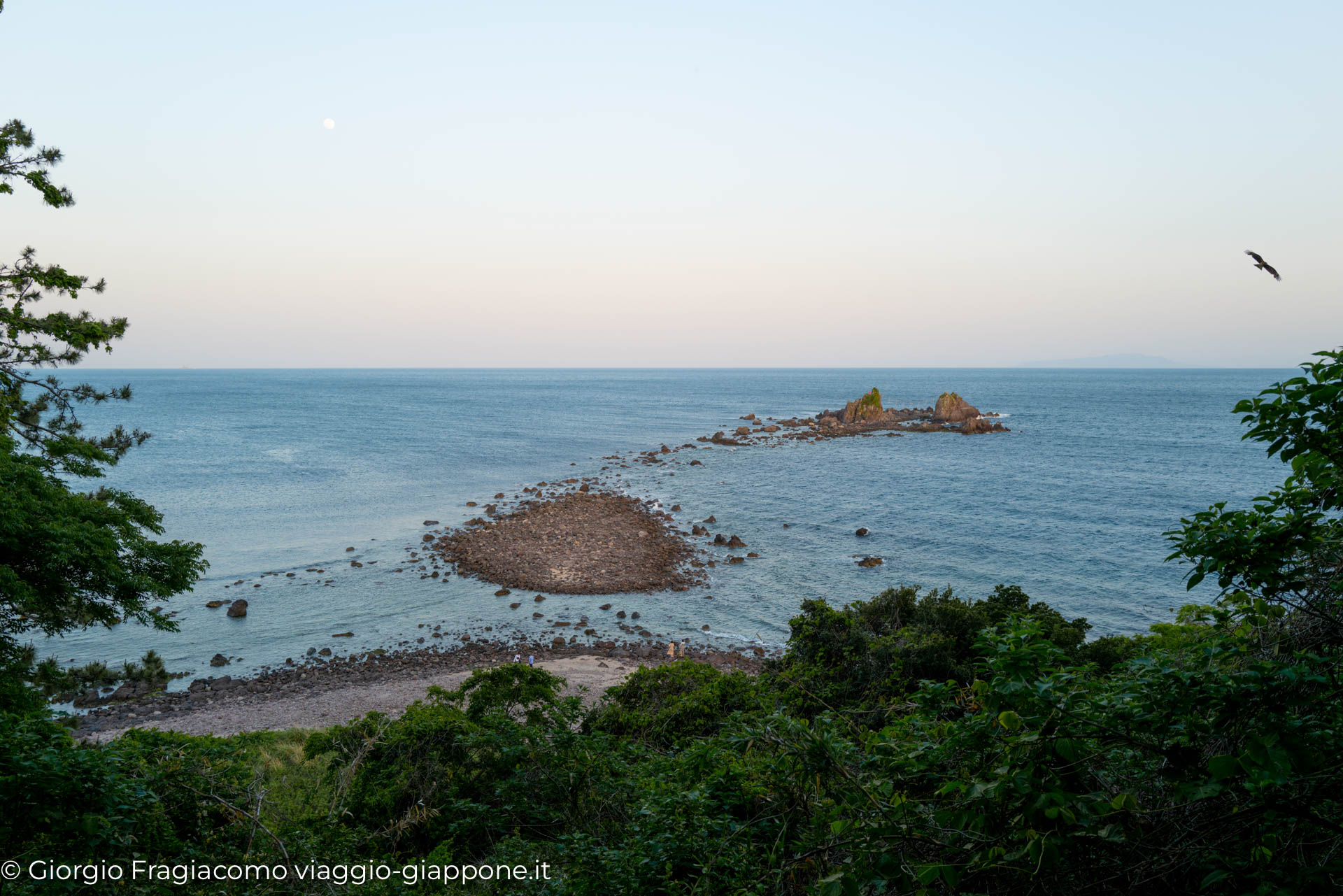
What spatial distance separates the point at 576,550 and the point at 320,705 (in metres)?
15.3

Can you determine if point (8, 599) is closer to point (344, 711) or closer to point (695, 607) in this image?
point (344, 711)

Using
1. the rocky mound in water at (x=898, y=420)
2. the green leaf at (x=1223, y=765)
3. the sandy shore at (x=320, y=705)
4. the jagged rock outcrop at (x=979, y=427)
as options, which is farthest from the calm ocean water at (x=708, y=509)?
the green leaf at (x=1223, y=765)

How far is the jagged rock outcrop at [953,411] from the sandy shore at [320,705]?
2830 inches

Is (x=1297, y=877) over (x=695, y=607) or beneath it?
over

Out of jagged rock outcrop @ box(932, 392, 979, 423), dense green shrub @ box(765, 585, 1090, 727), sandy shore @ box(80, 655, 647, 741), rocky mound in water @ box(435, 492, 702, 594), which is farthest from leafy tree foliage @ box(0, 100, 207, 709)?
jagged rock outcrop @ box(932, 392, 979, 423)

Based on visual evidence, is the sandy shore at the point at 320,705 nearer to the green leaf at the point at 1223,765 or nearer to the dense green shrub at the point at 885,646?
the dense green shrub at the point at 885,646

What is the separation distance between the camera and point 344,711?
18656 millimetres

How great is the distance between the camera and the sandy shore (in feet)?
57.9

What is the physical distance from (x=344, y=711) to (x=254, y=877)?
47.7 feet

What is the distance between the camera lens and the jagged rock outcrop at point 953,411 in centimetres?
8188

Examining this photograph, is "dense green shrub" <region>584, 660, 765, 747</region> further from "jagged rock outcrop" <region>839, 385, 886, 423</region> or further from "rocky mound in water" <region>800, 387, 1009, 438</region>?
"jagged rock outcrop" <region>839, 385, 886, 423</region>

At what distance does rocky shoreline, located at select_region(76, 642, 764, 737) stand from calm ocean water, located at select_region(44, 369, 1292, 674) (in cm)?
127

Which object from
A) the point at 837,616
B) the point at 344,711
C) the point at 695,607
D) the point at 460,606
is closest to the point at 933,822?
the point at 837,616

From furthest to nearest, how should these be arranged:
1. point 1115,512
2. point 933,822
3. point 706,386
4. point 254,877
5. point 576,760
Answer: point 706,386
point 1115,512
point 576,760
point 254,877
point 933,822
